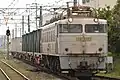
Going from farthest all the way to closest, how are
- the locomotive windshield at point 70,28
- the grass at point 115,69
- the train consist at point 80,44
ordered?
the grass at point 115,69
the locomotive windshield at point 70,28
the train consist at point 80,44

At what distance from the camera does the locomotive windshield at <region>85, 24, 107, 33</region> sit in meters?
18.0

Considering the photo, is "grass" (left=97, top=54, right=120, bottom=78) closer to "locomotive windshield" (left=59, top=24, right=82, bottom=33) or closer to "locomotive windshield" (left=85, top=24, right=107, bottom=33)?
"locomotive windshield" (left=85, top=24, right=107, bottom=33)

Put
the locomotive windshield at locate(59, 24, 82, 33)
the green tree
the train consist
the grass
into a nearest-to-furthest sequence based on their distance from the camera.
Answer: the train consist
the locomotive windshield at locate(59, 24, 82, 33)
the grass
the green tree

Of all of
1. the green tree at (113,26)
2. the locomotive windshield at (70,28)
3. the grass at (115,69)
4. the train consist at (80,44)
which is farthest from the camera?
the green tree at (113,26)

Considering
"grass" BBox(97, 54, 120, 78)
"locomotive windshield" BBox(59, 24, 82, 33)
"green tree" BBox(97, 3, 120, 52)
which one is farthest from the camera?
"green tree" BBox(97, 3, 120, 52)

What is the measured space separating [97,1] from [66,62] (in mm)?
49019

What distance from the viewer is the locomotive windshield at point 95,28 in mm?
18000

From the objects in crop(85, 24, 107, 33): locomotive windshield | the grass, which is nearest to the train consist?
crop(85, 24, 107, 33): locomotive windshield

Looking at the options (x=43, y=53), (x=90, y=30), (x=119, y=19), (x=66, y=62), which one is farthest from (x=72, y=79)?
(x=119, y=19)

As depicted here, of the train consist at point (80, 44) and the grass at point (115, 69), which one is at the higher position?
the train consist at point (80, 44)

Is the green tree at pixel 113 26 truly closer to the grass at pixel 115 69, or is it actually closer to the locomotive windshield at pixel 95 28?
the grass at pixel 115 69

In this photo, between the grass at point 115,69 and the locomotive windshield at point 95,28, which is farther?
the grass at point 115,69

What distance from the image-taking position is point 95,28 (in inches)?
714

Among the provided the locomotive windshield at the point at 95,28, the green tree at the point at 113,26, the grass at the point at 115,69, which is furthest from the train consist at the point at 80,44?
the green tree at the point at 113,26
